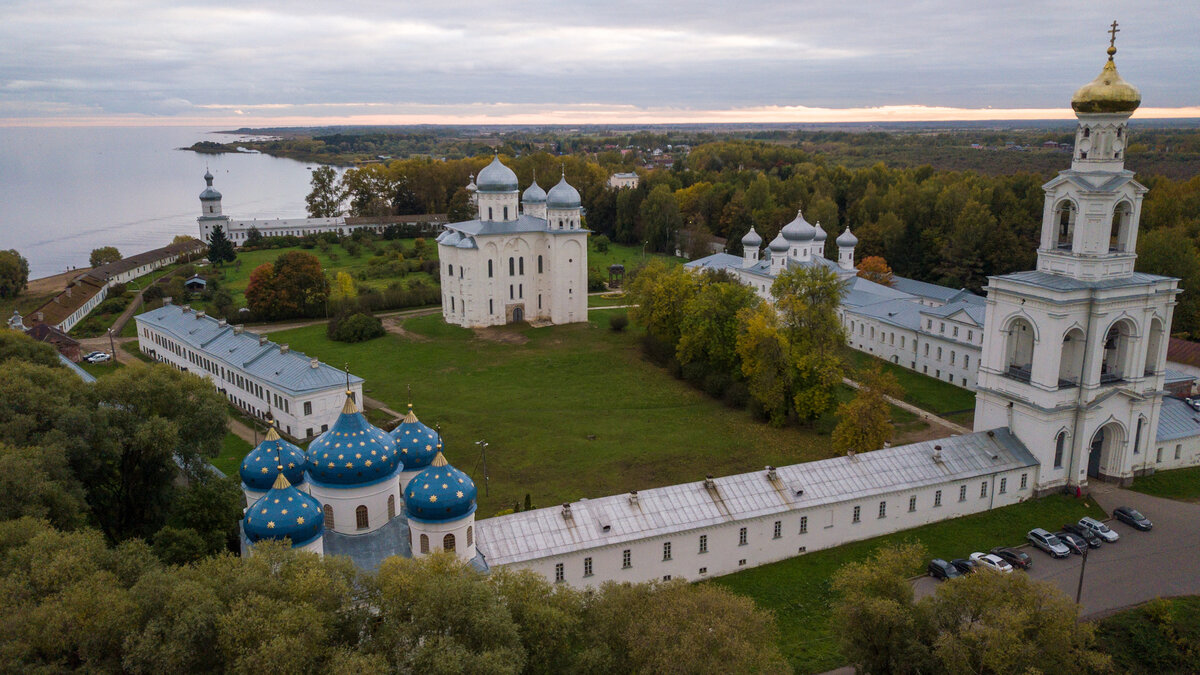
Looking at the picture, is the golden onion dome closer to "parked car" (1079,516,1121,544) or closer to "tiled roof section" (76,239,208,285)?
"parked car" (1079,516,1121,544)

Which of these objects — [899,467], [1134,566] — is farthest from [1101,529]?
[899,467]

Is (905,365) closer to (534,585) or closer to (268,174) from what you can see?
(534,585)

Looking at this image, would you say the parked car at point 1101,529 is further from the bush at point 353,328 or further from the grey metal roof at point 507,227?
the bush at point 353,328

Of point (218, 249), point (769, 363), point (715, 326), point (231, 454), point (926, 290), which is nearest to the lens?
point (231, 454)

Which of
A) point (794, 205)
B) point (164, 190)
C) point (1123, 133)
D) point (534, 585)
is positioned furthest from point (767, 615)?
point (164, 190)

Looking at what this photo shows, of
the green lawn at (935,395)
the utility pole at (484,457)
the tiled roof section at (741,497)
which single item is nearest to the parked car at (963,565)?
the tiled roof section at (741,497)

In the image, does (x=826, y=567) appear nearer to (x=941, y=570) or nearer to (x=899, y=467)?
(x=941, y=570)
